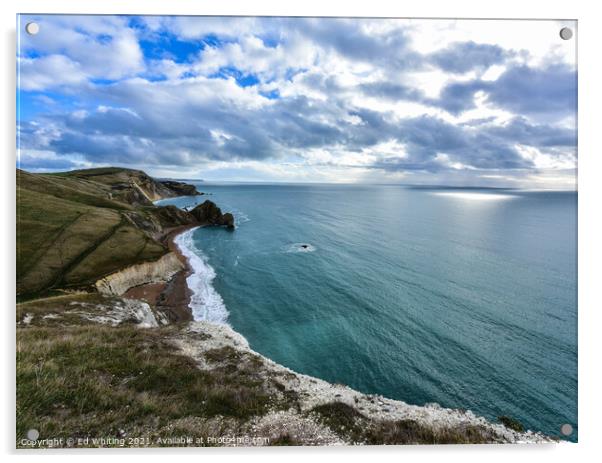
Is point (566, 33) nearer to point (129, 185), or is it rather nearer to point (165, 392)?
point (165, 392)

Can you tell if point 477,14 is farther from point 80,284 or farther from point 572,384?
point 80,284

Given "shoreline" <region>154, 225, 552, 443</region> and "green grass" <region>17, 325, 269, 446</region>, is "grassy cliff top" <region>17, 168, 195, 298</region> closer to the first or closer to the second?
"green grass" <region>17, 325, 269, 446</region>

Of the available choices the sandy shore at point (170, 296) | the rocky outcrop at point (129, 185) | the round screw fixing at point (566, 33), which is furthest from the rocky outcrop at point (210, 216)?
the round screw fixing at point (566, 33)

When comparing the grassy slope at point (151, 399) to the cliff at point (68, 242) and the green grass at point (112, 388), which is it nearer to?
the green grass at point (112, 388)

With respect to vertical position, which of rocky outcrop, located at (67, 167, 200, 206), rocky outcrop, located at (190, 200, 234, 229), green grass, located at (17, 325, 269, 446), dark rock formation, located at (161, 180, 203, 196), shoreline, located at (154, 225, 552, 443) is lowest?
shoreline, located at (154, 225, 552, 443)

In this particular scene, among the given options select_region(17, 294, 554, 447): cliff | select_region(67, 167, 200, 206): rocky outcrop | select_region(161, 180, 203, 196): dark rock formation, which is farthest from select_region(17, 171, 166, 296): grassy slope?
select_region(161, 180, 203, 196): dark rock formation

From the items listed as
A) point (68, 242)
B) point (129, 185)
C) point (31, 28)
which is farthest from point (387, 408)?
point (129, 185)
